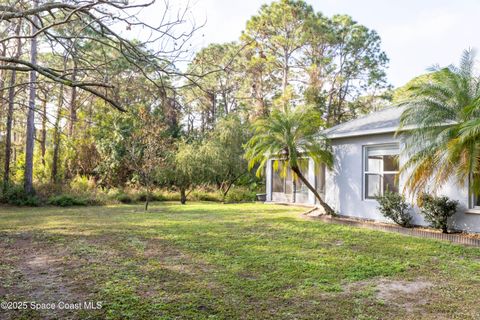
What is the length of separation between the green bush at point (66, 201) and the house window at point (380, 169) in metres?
12.4

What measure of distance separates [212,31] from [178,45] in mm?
514

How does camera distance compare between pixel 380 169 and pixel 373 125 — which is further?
pixel 373 125

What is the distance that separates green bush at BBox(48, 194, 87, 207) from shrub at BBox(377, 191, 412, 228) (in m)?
13.1

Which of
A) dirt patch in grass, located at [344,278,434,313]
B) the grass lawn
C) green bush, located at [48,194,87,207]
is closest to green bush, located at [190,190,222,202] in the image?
green bush, located at [48,194,87,207]

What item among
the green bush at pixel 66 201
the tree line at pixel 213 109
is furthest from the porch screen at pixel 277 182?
the green bush at pixel 66 201

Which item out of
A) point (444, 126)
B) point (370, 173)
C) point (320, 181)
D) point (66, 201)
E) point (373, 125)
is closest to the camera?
point (444, 126)

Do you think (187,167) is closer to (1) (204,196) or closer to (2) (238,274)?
(1) (204,196)

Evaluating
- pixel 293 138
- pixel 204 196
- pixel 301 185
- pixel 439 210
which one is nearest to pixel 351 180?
pixel 293 138

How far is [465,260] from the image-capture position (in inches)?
258

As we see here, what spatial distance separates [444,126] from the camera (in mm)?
8688

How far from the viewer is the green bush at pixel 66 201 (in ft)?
Result: 55.4

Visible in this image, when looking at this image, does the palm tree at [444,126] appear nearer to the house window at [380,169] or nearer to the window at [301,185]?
the house window at [380,169]

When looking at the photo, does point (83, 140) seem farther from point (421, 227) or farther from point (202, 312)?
point (202, 312)

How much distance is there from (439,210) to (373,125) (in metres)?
3.45
